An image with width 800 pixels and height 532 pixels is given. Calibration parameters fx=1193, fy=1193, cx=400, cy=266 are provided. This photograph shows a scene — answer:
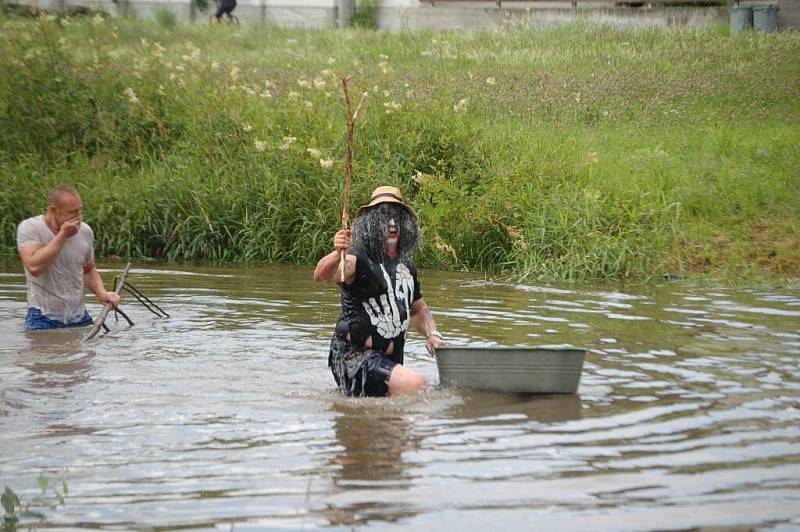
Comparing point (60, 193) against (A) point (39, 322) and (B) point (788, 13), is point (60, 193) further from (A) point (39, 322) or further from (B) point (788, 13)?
(B) point (788, 13)

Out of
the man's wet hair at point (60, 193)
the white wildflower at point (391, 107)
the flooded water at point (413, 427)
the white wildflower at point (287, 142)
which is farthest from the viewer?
the white wildflower at point (391, 107)

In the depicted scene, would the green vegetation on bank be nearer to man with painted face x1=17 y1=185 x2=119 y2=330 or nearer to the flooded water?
the flooded water

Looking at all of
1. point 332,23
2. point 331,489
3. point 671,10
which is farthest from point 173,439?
point 332,23

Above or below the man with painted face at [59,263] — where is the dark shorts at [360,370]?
below

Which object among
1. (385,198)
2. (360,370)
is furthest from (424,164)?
(360,370)

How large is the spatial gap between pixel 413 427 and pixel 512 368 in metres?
0.89

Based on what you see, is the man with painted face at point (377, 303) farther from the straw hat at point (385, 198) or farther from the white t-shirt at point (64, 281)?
the white t-shirt at point (64, 281)

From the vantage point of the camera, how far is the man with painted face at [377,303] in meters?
8.23

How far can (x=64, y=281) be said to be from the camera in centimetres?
1077

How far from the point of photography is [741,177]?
16.4 meters

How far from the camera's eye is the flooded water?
19.2 ft

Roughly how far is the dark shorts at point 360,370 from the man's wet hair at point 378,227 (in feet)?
2.19

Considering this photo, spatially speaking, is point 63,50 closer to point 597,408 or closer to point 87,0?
point 597,408

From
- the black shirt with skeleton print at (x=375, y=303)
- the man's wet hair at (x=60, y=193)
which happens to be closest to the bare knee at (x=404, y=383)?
the black shirt with skeleton print at (x=375, y=303)
